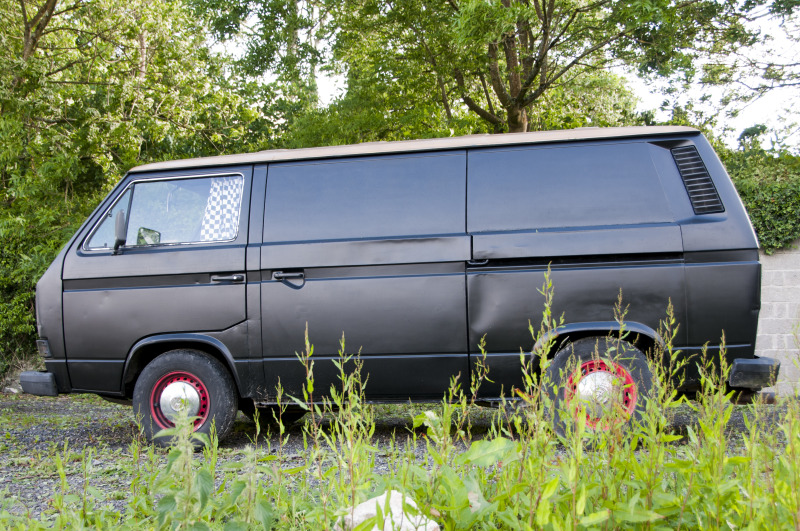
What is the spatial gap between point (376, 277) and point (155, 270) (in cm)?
177

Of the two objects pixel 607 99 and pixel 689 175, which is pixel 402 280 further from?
pixel 607 99

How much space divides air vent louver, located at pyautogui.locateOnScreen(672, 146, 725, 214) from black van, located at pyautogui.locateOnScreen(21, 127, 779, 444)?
1 centimetres

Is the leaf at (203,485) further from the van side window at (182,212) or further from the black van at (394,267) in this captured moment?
the van side window at (182,212)

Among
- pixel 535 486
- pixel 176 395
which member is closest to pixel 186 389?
pixel 176 395

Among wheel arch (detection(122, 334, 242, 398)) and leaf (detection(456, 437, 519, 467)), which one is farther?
wheel arch (detection(122, 334, 242, 398))

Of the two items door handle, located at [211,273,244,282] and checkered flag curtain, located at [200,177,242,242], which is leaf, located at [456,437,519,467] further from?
checkered flag curtain, located at [200,177,242,242]

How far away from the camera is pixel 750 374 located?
15.0ft

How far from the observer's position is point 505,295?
4855 mm

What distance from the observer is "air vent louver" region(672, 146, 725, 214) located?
15.6 ft

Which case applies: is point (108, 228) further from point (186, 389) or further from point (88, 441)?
point (88, 441)

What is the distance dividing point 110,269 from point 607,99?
65.6ft

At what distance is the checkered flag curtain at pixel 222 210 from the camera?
17.7ft

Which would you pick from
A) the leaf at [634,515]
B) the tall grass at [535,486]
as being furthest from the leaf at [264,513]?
the leaf at [634,515]

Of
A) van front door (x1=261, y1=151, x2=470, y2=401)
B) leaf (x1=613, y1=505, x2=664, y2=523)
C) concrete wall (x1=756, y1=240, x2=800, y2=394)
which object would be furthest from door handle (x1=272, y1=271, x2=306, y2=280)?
concrete wall (x1=756, y1=240, x2=800, y2=394)
